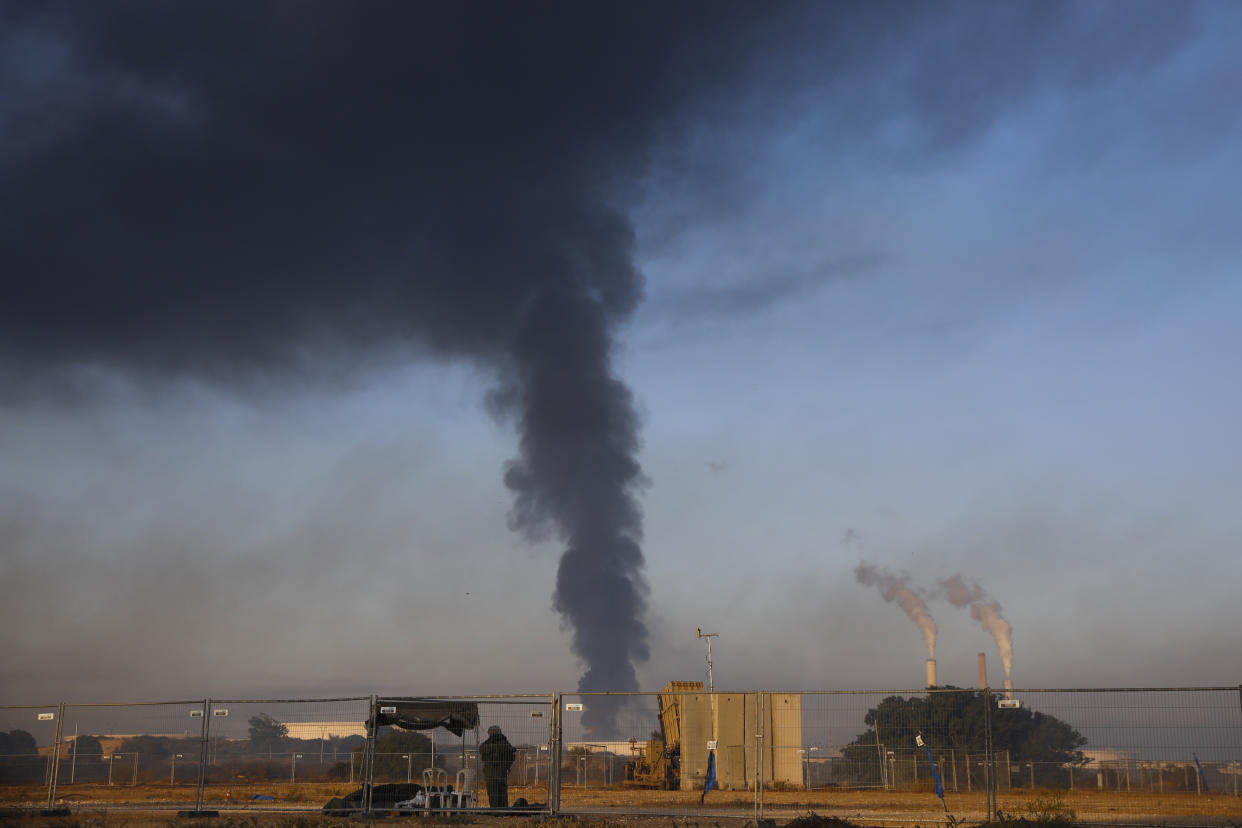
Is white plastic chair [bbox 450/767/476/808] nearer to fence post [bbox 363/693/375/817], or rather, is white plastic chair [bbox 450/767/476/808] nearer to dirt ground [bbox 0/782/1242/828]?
dirt ground [bbox 0/782/1242/828]

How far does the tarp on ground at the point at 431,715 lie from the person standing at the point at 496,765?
0.73 meters

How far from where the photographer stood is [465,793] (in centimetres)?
2184

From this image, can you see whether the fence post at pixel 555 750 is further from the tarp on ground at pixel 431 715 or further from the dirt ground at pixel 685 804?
the tarp on ground at pixel 431 715

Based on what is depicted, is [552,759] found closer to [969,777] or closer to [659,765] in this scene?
[969,777]

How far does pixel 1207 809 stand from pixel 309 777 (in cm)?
2279

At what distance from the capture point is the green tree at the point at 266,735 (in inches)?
1050

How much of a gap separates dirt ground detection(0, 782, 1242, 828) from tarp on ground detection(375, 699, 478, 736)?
2.15 metres

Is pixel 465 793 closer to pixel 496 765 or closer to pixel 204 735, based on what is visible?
pixel 496 765

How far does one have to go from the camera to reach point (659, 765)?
1740 inches

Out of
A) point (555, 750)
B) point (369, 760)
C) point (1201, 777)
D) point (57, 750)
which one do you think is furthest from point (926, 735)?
point (57, 750)

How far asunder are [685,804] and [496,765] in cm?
904

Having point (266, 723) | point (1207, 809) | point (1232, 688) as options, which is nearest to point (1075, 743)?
point (1207, 809)

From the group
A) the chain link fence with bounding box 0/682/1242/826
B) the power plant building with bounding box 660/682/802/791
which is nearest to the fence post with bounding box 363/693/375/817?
the chain link fence with bounding box 0/682/1242/826

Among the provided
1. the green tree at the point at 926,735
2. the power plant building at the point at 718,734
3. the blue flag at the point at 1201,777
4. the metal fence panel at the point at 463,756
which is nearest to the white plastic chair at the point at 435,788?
the metal fence panel at the point at 463,756
